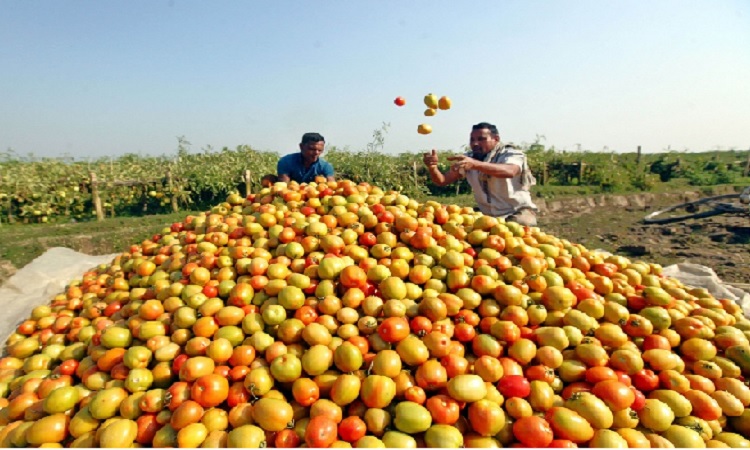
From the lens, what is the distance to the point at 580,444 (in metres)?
2.17

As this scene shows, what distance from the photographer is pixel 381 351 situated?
2469 mm

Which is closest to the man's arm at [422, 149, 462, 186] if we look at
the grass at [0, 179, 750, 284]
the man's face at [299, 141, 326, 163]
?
the man's face at [299, 141, 326, 163]

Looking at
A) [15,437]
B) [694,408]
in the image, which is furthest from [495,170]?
[15,437]

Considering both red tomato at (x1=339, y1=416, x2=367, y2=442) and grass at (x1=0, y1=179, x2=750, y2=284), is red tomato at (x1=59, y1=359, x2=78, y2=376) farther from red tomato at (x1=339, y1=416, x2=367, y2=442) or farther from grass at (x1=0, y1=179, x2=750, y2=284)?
grass at (x1=0, y1=179, x2=750, y2=284)

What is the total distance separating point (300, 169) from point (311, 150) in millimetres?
478

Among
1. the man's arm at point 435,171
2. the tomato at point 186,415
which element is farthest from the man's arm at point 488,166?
the tomato at point 186,415

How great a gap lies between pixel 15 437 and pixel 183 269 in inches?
58.9

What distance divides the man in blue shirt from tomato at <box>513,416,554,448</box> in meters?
4.89

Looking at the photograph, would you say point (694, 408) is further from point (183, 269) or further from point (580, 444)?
point (183, 269)

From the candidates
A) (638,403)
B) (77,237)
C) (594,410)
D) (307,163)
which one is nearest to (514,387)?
(594,410)

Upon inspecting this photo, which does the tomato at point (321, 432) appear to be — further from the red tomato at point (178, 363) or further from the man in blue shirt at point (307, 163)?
the man in blue shirt at point (307, 163)

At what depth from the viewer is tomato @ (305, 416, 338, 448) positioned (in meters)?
1.96

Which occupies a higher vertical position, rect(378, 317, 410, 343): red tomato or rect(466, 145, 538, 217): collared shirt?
rect(466, 145, 538, 217): collared shirt

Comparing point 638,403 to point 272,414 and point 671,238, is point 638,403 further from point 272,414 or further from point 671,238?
point 671,238
